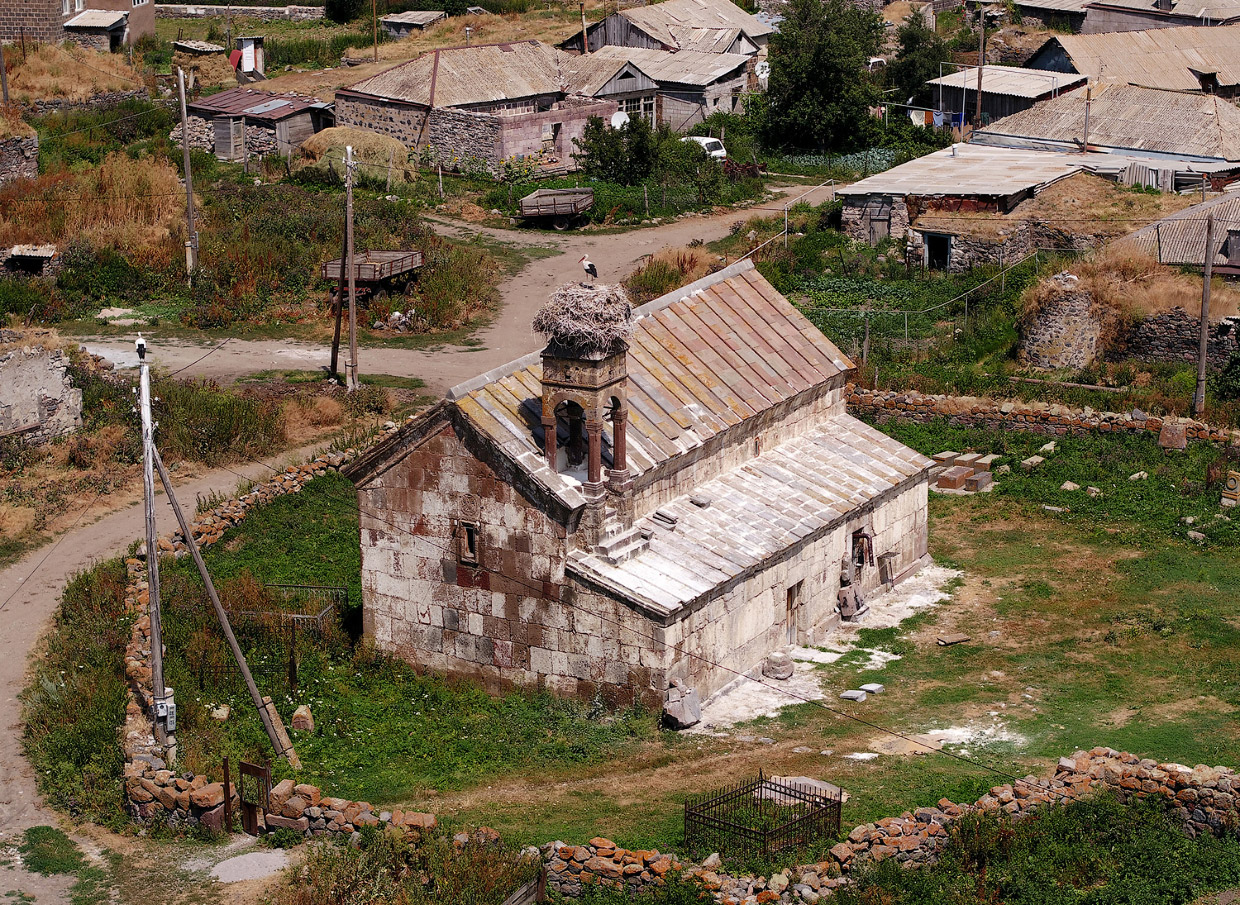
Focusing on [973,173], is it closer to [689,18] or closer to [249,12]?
[689,18]

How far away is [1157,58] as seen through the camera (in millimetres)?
57375

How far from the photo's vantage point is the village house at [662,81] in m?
57.5

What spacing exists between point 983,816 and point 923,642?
677 centimetres

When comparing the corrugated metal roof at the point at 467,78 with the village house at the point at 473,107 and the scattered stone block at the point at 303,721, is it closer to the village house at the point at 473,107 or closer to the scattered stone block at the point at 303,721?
the village house at the point at 473,107

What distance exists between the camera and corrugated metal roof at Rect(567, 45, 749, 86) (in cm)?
5856

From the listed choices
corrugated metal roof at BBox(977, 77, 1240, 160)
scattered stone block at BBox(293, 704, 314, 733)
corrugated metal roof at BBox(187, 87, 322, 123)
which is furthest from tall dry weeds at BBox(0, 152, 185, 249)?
corrugated metal roof at BBox(977, 77, 1240, 160)

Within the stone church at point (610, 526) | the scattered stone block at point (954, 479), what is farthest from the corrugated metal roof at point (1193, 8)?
the stone church at point (610, 526)

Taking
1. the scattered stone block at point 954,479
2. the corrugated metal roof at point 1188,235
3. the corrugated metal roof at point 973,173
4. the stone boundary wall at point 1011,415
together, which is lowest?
the scattered stone block at point 954,479

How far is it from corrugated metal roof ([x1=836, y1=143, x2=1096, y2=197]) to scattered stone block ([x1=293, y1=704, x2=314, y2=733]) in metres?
27.6

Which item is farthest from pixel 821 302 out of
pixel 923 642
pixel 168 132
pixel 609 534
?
pixel 168 132

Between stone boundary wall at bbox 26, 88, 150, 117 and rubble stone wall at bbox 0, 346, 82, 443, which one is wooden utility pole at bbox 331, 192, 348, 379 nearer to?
rubble stone wall at bbox 0, 346, 82, 443

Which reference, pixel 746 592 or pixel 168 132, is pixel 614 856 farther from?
pixel 168 132

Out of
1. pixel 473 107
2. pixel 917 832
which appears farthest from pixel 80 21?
pixel 917 832

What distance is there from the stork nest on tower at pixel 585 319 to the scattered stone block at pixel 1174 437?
14197 mm
